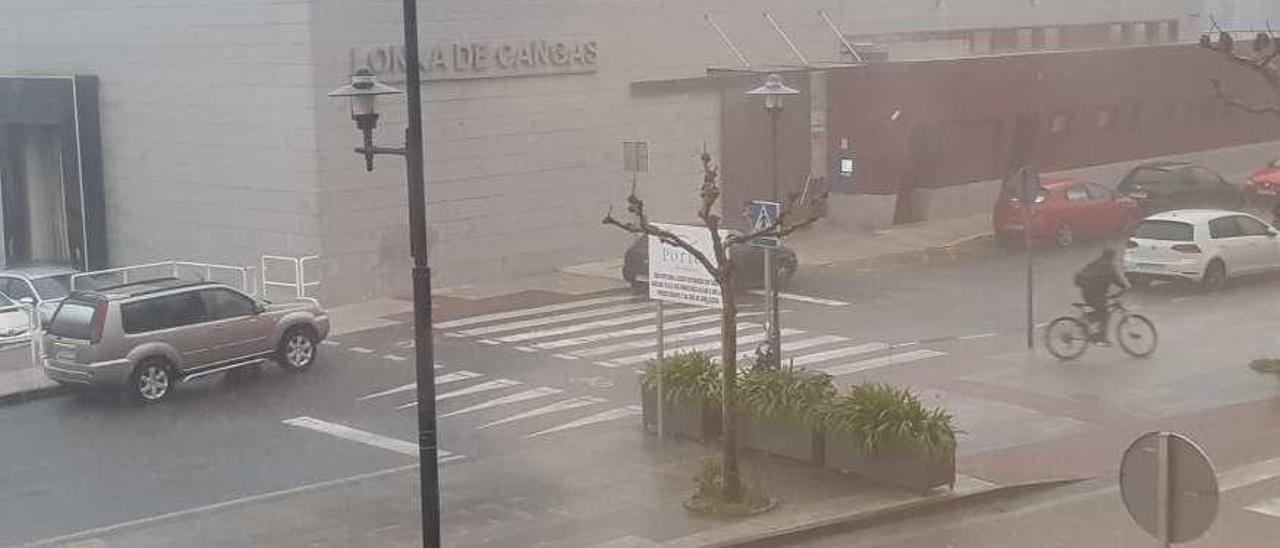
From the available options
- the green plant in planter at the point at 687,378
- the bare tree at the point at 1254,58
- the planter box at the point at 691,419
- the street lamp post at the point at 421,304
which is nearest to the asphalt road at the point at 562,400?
the planter box at the point at 691,419

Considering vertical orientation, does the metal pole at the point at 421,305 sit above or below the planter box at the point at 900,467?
above

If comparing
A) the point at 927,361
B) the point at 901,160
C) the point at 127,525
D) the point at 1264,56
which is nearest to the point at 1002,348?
the point at 927,361

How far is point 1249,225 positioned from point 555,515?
301 inches

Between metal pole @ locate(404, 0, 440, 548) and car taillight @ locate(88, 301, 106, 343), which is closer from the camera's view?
metal pole @ locate(404, 0, 440, 548)

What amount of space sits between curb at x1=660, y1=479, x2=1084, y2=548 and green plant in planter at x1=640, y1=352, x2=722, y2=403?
68.6 inches

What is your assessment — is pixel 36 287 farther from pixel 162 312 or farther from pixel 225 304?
pixel 162 312

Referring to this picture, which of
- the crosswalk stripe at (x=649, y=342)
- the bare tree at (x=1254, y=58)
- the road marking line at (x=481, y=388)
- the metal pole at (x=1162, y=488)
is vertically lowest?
the road marking line at (x=481, y=388)

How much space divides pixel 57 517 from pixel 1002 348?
6.90m

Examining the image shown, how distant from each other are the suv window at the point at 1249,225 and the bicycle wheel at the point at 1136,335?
2054 millimetres

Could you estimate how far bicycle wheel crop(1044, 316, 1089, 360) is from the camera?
1275 centimetres

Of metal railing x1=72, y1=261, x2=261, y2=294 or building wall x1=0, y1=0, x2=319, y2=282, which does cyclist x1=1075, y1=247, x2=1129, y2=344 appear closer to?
building wall x1=0, y1=0, x2=319, y2=282

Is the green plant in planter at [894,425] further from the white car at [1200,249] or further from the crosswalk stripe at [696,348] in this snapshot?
the white car at [1200,249]

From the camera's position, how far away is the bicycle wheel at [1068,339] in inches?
502

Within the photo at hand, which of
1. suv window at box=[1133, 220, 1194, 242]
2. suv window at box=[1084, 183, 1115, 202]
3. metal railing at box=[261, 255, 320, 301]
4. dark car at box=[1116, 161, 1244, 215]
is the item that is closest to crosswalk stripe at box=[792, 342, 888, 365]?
suv window at box=[1133, 220, 1194, 242]
